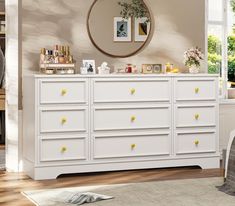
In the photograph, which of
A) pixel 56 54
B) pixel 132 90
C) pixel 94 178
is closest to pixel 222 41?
pixel 132 90

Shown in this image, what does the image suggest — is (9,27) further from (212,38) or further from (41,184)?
(212,38)

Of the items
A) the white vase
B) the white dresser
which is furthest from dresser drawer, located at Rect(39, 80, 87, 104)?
the white vase

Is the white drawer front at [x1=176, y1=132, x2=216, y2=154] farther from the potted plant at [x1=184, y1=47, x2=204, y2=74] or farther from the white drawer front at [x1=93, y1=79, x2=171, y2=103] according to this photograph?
the potted plant at [x1=184, y1=47, x2=204, y2=74]

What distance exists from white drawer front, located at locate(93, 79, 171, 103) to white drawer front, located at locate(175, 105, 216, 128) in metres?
0.20

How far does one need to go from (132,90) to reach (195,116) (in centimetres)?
73

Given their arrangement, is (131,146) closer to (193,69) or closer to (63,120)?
(63,120)

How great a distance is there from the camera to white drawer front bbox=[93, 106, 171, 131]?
5629mm

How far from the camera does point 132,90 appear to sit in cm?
572

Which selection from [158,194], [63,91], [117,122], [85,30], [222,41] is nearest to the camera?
[158,194]

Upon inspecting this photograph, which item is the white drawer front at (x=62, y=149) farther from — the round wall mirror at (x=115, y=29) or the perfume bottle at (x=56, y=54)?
the round wall mirror at (x=115, y=29)

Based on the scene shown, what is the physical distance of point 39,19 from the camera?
5.89 metres

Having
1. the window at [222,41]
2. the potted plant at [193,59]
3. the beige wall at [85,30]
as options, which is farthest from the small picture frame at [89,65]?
the window at [222,41]

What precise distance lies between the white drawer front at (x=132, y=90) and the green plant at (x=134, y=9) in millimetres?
858

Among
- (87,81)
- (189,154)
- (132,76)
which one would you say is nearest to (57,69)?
(87,81)
